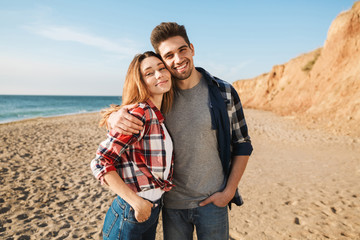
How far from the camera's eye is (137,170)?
5.45 ft

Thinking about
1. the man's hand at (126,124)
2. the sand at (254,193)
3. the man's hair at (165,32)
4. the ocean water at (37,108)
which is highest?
the man's hair at (165,32)

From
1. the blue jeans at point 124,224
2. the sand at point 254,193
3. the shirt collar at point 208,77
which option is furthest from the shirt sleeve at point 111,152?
the sand at point 254,193

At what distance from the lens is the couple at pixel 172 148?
5.26 ft

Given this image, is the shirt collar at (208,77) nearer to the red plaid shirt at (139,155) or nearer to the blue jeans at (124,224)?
the red plaid shirt at (139,155)

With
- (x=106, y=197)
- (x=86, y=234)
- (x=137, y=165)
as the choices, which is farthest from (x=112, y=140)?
(x=106, y=197)

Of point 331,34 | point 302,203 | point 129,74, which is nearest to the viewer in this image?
point 129,74

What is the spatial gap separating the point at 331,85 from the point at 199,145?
1674 cm

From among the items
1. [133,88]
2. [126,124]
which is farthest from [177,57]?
[126,124]

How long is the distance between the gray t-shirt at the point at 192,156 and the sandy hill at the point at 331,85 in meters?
11.3

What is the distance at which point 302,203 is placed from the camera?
487 centimetres

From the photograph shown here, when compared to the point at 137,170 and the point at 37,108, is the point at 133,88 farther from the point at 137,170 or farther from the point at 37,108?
the point at 37,108

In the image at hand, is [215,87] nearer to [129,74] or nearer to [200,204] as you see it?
[129,74]

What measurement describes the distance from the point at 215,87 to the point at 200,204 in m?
1.10

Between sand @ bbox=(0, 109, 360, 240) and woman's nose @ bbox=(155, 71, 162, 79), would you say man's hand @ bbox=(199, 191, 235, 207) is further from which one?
sand @ bbox=(0, 109, 360, 240)
